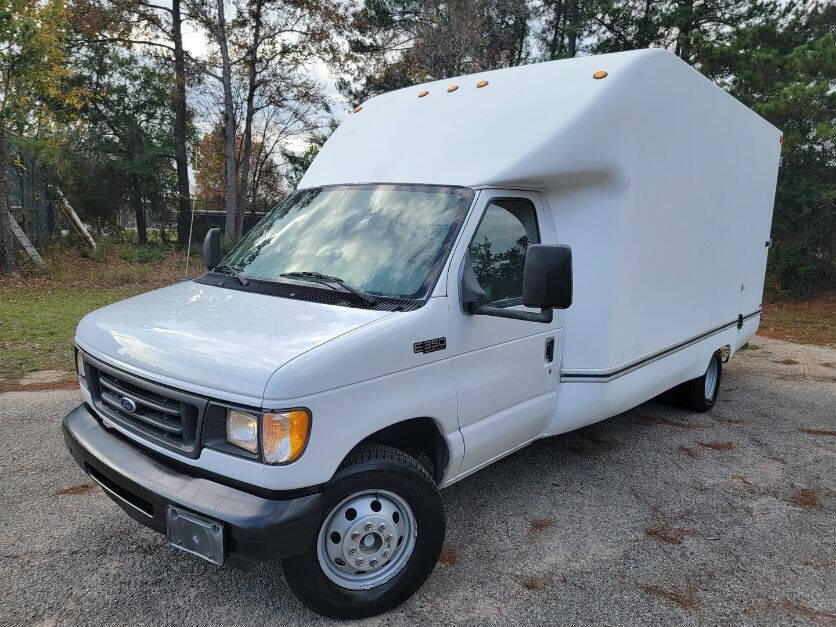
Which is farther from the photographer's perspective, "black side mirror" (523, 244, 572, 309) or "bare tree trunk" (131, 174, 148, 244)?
"bare tree trunk" (131, 174, 148, 244)

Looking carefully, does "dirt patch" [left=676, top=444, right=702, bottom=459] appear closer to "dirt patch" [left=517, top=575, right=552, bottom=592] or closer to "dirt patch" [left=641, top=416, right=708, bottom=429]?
"dirt patch" [left=641, top=416, right=708, bottom=429]

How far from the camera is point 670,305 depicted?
4.88 metres

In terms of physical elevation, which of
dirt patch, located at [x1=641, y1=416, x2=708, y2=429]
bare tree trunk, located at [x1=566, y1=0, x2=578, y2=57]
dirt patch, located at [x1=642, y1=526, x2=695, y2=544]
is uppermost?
bare tree trunk, located at [x1=566, y1=0, x2=578, y2=57]

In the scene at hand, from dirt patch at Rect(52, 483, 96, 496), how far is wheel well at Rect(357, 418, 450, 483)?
2.39 metres

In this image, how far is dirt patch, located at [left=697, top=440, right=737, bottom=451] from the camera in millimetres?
5266

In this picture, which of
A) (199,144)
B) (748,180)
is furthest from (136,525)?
(199,144)

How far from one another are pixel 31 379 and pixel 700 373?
715 cm

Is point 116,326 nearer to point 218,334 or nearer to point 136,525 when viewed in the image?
point 218,334

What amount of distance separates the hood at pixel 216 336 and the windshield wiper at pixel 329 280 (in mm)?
108

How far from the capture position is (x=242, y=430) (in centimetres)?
250

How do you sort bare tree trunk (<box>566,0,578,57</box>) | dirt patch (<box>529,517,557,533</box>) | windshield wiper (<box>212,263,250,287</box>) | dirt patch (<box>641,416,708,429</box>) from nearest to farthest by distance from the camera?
windshield wiper (<box>212,263,250,287</box>)
dirt patch (<box>529,517,557,533</box>)
dirt patch (<box>641,416,708,429</box>)
bare tree trunk (<box>566,0,578,57</box>)

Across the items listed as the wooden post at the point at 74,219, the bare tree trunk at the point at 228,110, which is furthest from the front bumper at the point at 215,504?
the wooden post at the point at 74,219

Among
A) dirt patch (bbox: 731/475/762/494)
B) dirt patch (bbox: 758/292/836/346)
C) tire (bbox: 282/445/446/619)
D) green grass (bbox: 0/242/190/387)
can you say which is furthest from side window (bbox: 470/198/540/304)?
dirt patch (bbox: 758/292/836/346)

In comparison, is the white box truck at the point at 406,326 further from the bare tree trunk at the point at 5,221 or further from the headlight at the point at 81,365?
the bare tree trunk at the point at 5,221
